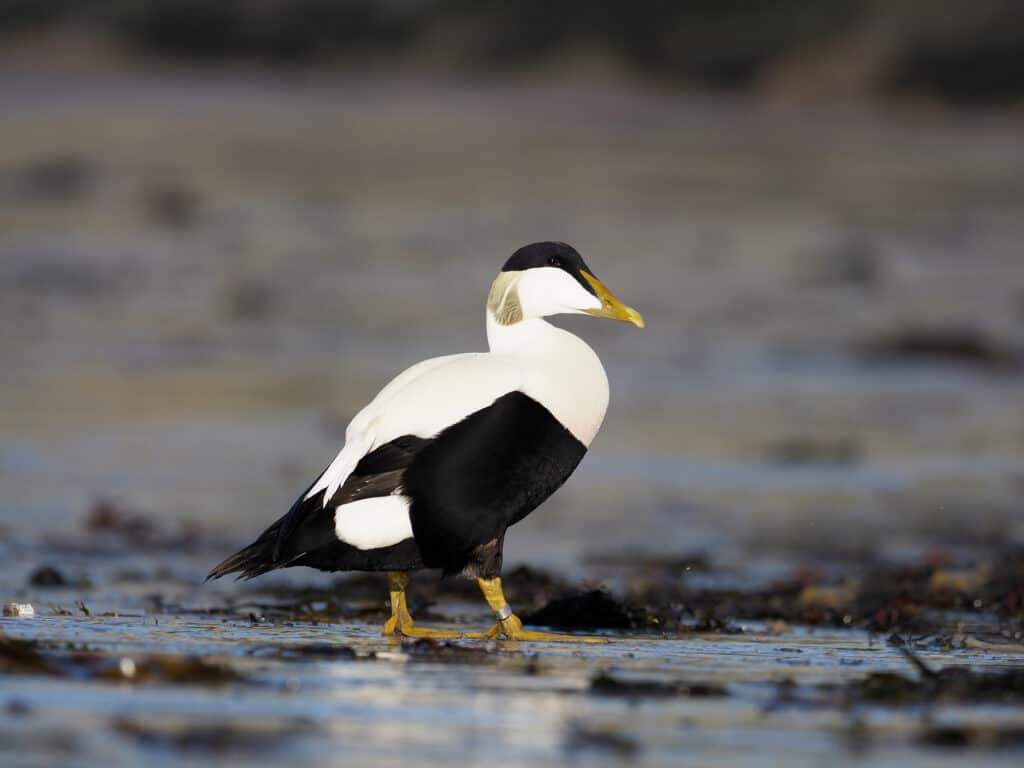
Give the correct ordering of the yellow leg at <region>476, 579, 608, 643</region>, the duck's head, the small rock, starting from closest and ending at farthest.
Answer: the yellow leg at <region>476, 579, 608, 643</region>, the duck's head, the small rock

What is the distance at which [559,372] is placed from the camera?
6695 millimetres

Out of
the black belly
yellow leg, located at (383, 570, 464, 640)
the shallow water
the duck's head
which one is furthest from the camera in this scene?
the duck's head

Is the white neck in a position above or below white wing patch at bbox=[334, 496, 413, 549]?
above

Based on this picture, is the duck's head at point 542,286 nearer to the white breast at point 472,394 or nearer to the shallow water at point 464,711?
the white breast at point 472,394

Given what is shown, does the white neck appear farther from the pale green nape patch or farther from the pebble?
the pebble

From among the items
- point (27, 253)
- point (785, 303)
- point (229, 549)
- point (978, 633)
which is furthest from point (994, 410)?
point (27, 253)

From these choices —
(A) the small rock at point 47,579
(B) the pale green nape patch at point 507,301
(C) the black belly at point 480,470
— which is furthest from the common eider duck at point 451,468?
(A) the small rock at point 47,579

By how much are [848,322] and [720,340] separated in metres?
2.56

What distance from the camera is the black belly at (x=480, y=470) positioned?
6.57 meters

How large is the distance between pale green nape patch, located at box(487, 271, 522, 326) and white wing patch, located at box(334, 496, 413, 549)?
30.1 inches

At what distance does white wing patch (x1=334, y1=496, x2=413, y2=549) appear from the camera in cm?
661

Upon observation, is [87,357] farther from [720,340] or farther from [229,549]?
[229,549]

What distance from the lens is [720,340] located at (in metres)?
23.0

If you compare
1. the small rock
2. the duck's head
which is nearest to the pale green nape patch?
the duck's head
